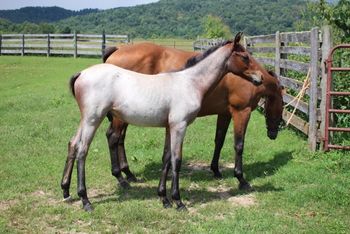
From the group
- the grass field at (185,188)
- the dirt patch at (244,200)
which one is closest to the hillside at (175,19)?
the grass field at (185,188)

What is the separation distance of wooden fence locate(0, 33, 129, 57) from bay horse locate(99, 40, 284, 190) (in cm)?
2265

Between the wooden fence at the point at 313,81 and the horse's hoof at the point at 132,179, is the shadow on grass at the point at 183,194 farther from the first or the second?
the wooden fence at the point at 313,81

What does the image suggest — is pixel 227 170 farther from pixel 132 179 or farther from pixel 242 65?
pixel 242 65

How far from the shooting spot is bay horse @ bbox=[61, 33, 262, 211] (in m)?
5.30

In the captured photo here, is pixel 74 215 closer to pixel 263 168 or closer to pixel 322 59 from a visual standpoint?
pixel 263 168

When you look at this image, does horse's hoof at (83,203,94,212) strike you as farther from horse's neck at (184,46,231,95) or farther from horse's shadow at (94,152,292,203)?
horse's neck at (184,46,231,95)

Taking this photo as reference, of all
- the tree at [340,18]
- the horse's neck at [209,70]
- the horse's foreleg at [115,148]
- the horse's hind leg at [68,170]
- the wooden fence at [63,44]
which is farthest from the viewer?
the wooden fence at [63,44]

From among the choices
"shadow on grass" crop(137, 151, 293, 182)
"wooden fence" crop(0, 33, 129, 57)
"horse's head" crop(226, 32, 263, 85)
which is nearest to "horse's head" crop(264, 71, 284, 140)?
"shadow on grass" crop(137, 151, 293, 182)

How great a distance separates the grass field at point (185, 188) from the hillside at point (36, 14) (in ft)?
502

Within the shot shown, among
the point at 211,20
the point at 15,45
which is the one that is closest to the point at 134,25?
the point at 211,20

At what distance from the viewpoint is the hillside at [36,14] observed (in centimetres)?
15725

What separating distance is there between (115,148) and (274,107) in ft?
8.37

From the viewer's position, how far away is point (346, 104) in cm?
786

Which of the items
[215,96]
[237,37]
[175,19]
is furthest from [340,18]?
[175,19]
